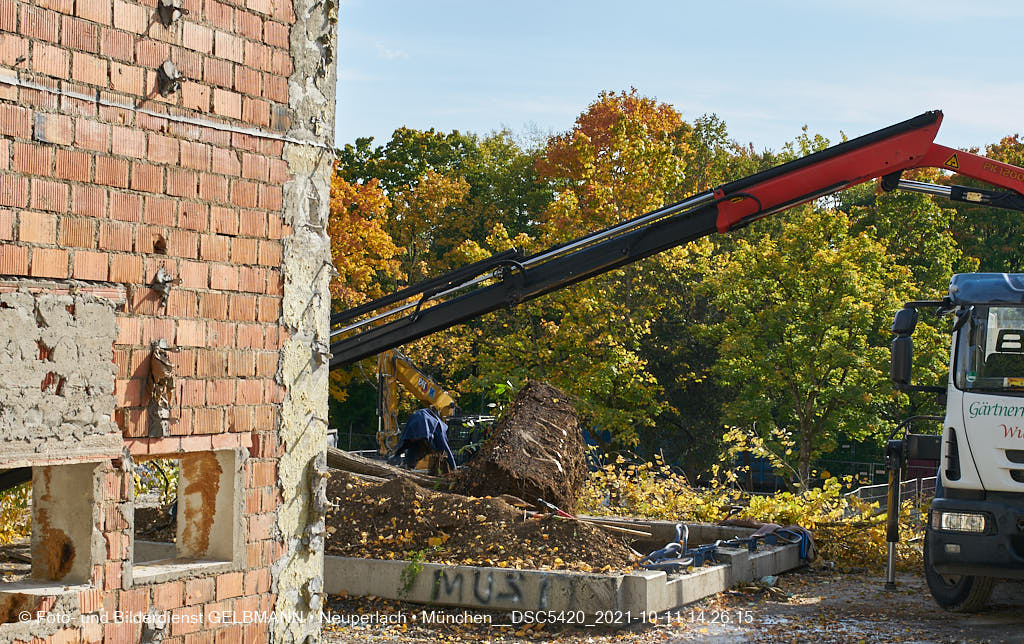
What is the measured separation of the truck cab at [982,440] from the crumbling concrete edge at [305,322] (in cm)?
622

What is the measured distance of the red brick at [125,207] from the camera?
5.06 meters

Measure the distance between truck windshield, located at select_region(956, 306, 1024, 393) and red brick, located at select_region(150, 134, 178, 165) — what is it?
763cm

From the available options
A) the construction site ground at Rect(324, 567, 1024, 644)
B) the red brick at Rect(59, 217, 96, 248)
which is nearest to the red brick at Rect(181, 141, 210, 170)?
the red brick at Rect(59, 217, 96, 248)

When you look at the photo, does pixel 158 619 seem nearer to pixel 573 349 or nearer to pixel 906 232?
pixel 573 349

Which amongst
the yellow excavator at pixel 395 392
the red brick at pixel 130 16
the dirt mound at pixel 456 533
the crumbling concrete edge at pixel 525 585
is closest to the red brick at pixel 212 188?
the red brick at pixel 130 16

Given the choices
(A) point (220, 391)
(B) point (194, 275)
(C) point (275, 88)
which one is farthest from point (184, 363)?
(C) point (275, 88)

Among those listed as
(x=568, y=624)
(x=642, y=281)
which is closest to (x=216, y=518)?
(x=568, y=624)

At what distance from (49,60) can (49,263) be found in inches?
36.4

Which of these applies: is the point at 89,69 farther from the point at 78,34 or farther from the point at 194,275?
the point at 194,275

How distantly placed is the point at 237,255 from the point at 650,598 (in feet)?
19.2

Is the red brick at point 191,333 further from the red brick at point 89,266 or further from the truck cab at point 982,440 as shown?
the truck cab at point 982,440

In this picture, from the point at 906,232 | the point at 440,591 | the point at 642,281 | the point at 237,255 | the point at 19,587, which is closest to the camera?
the point at 19,587

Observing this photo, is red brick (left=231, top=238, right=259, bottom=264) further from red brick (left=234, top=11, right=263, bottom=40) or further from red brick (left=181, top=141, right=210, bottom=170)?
red brick (left=234, top=11, right=263, bottom=40)

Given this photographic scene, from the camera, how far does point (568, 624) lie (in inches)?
392
